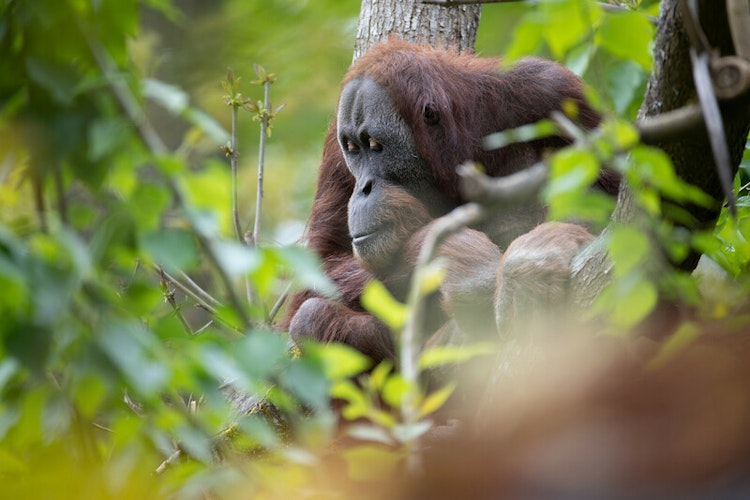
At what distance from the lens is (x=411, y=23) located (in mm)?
4461

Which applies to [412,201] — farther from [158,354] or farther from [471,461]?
[158,354]

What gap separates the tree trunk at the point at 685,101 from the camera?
6.07 feet

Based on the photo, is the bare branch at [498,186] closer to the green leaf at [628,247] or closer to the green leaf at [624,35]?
the green leaf at [628,247]

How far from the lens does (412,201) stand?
3.45 metres

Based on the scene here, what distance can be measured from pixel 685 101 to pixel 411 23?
2.65m

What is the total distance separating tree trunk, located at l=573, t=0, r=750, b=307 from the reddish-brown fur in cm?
136

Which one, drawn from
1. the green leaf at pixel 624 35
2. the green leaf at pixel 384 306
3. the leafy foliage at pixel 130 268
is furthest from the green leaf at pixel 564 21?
the green leaf at pixel 384 306

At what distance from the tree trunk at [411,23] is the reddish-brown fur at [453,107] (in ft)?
2.48

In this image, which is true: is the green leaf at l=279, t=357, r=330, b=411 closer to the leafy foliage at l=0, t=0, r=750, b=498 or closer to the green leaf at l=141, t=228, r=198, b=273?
the leafy foliage at l=0, t=0, r=750, b=498

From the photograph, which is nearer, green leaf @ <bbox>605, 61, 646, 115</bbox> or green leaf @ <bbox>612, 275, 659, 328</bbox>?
green leaf @ <bbox>612, 275, 659, 328</bbox>

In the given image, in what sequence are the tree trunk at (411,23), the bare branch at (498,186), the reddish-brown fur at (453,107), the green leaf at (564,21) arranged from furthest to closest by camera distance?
the tree trunk at (411,23)
the reddish-brown fur at (453,107)
the green leaf at (564,21)
the bare branch at (498,186)

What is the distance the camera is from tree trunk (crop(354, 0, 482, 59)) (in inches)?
175

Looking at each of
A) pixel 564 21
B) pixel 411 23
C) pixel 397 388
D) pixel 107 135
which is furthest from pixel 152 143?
pixel 411 23

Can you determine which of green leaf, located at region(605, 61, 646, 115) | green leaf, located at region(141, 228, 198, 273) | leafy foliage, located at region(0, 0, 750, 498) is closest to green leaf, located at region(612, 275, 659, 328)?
leafy foliage, located at region(0, 0, 750, 498)
